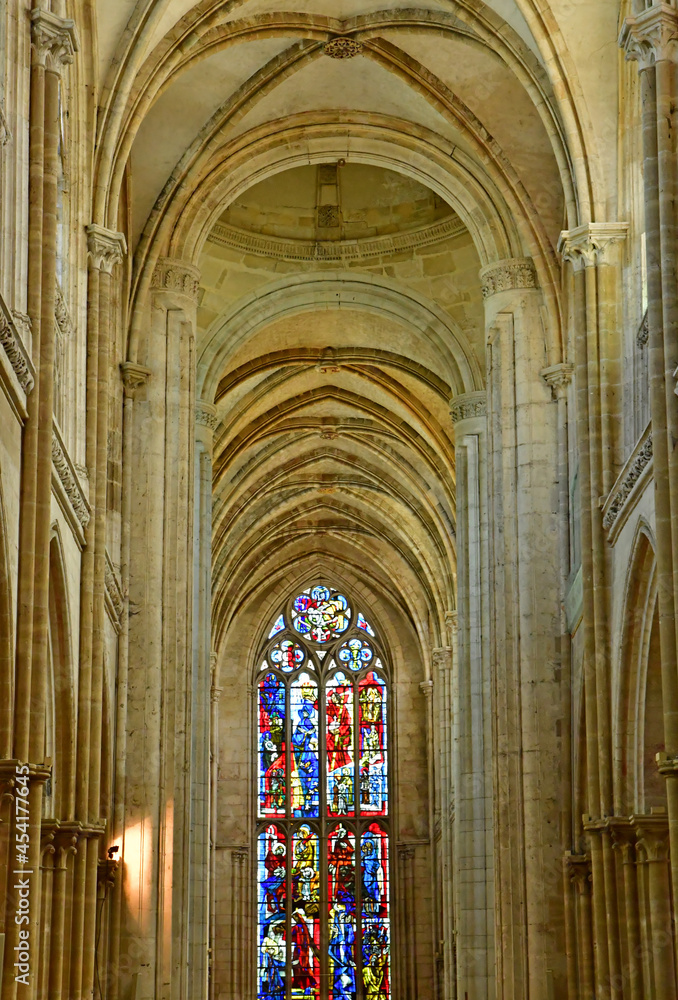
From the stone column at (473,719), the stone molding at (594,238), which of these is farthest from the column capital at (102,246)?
the stone column at (473,719)

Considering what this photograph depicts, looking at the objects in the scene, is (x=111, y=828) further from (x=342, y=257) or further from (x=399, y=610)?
(x=399, y=610)

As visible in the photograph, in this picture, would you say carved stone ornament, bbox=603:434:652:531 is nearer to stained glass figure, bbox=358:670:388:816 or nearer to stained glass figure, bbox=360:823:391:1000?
stained glass figure, bbox=360:823:391:1000

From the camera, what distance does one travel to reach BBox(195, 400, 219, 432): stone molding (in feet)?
83.8

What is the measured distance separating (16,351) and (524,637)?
993cm

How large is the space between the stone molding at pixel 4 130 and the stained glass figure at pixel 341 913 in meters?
28.2

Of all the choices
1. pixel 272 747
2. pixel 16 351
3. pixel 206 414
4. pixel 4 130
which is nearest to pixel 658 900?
pixel 16 351

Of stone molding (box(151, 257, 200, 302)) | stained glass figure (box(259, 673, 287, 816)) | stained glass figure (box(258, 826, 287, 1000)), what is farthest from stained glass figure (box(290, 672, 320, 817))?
stone molding (box(151, 257, 200, 302))

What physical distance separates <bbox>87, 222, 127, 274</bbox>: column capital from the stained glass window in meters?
23.6

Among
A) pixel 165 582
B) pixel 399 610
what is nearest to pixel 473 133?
pixel 165 582

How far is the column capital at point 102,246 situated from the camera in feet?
56.6

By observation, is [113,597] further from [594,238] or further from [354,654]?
[354,654]

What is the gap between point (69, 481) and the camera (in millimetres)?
14844

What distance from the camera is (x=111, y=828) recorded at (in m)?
19.4

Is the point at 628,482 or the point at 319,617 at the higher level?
the point at 319,617
